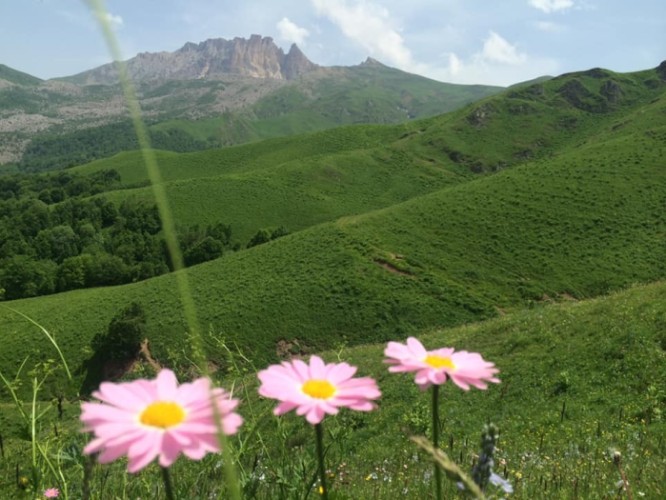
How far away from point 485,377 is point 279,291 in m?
46.0

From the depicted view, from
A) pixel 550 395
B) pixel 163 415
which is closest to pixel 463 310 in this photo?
pixel 550 395

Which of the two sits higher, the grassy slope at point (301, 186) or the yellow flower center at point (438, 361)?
the yellow flower center at point (438, 361)

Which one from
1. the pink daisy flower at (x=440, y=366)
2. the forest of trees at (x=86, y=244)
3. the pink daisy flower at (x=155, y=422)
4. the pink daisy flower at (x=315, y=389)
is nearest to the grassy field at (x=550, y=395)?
the pink daisy flower at (x=440, y=366)

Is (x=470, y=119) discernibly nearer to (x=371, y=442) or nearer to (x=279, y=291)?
(x=279, y=291)

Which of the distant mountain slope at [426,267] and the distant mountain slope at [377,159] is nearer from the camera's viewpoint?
the distant mountain slope at [426,267]

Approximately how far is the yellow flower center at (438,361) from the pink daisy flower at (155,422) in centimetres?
54


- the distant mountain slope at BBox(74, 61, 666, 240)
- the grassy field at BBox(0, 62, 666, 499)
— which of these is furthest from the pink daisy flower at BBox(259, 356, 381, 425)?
the distant mountain slope at BBox(74, 61, 666, 240)

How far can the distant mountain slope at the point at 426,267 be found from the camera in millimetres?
43000

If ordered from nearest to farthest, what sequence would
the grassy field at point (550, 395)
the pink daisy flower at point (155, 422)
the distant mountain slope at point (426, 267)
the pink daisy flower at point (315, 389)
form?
the pink daisy flower at point (155, 422) → the pink daisy flower at point (315, 389) → the grassy field at point (550, 395) → the distant mountain slope at point (426, 267)

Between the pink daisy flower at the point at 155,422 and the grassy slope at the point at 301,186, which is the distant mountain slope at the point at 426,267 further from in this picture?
the pink daisy flower at the point at 155,422

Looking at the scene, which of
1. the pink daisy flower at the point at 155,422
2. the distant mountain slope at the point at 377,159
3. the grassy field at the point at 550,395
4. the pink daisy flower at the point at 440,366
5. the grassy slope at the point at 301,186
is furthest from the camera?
the distant mountain slope at the point at 377,159

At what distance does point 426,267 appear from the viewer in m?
49.6

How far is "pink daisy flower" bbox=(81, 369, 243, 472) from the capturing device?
2.56ft

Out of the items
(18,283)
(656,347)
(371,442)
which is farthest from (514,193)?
(18,283)
